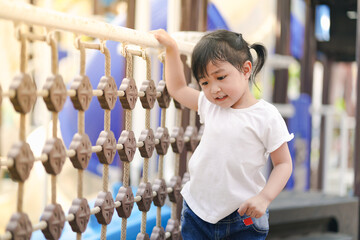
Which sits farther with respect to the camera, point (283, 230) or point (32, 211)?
point (32, 211)

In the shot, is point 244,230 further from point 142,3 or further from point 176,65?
point 142,3

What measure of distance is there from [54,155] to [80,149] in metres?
0.10

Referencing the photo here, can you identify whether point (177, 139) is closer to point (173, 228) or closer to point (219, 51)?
point (173, 228)

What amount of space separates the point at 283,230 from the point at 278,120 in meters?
1.29

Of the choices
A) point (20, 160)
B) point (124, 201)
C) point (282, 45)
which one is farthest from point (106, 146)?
point (282, 45)

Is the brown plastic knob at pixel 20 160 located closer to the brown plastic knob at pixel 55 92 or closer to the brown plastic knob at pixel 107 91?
the brown plastic knob at pixel 55 92

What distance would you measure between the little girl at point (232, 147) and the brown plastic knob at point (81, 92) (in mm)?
324

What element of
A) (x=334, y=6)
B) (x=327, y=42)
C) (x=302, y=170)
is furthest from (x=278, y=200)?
(x=327, y=42)

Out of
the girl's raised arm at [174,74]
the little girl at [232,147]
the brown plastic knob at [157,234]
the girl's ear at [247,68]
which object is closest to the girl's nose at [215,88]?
the little girl at [232,147]

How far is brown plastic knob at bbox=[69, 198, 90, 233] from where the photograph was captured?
4.34 feet

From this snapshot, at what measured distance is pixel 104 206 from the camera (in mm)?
1433

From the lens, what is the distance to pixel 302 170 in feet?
15.9

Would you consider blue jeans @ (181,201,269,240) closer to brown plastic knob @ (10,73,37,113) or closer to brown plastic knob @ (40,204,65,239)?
brown plastic knob @ (40,204,65,239)

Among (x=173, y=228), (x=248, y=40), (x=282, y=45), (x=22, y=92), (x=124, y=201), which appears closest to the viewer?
(x=22, y=92)
